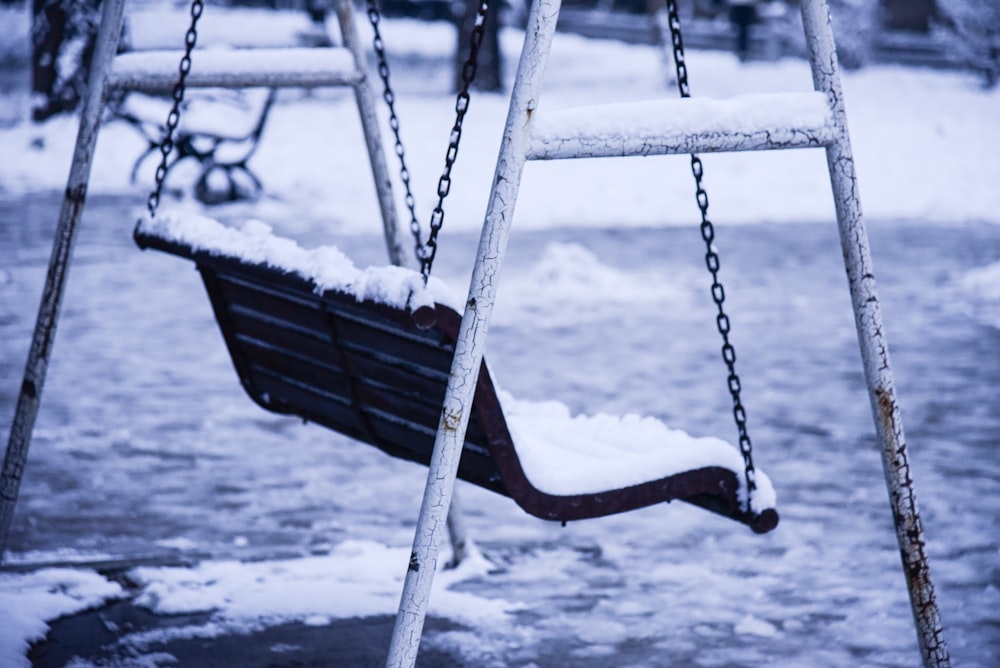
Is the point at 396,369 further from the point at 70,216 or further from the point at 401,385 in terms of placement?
the point at 70,216

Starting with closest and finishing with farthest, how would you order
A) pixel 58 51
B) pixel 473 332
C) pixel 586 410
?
pixel 473 332
pixel 586 410
pixel 58 51

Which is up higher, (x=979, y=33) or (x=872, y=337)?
(x=979, y=33)

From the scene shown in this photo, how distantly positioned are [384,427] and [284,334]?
0.35 m

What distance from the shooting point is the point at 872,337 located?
2768 millimetres

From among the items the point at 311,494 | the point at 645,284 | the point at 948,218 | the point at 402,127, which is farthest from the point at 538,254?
the point at 402,127

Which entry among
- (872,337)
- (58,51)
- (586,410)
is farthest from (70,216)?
(58,51)

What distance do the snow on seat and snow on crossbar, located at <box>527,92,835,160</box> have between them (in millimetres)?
359

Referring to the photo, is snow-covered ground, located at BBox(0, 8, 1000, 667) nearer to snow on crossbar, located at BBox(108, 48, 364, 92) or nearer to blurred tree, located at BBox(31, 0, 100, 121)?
snow on crossbar, located at BBox(108, 48, 364, 92)

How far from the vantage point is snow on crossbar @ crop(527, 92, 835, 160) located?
245cm

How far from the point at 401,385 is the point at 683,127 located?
2.75 ft

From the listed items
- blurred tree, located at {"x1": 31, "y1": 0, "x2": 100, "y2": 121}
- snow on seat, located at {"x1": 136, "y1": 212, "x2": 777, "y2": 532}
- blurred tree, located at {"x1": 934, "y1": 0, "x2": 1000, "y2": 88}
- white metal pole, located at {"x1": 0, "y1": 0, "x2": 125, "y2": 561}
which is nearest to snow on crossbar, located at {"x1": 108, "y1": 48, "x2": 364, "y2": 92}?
white metal pole, located at {"x1": 0, "y1": 0, "x2": 125, "y2": 561}

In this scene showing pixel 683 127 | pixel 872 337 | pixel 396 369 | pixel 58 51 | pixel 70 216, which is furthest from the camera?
pixel 58 51

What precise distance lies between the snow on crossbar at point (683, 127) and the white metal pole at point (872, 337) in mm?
55

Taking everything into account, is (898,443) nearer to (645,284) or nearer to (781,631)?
(781,631)
